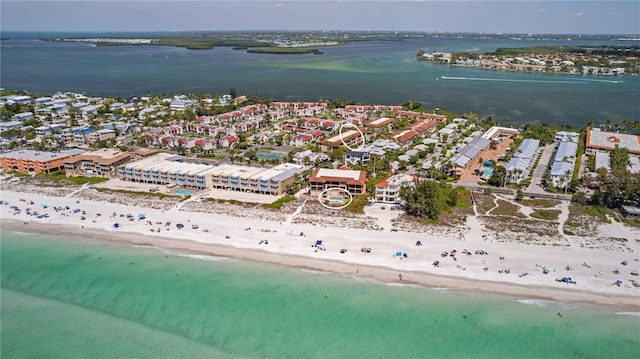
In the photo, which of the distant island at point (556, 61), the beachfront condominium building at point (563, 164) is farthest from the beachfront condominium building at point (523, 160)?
the distant island at point (556, 61)

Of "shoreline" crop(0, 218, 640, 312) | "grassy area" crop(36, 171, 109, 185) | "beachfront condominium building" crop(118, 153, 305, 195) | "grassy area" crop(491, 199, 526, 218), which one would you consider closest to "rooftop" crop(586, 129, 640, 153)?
"grassy area" crop(491, 199, 526, 218)

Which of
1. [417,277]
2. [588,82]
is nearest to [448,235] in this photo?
[417,277]

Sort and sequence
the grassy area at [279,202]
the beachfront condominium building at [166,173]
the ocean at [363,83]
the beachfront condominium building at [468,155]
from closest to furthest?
the grassy area at [279,202]
the beachfront condominium building at [166,173]
the beachfront condominium building at [468,155]
the ocean at [363,83]

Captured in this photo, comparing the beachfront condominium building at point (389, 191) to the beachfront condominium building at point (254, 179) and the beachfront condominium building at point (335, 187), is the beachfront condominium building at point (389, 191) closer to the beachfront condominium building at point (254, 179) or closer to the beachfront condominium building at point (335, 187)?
the beachfront condominium building at point (335, 187)

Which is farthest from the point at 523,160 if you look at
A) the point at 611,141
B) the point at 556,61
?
the point at 556,61

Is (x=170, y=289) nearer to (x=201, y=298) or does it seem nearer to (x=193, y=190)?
(x=201, y=298)

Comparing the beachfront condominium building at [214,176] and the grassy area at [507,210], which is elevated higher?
the beachfront condominium building at [214,176]
